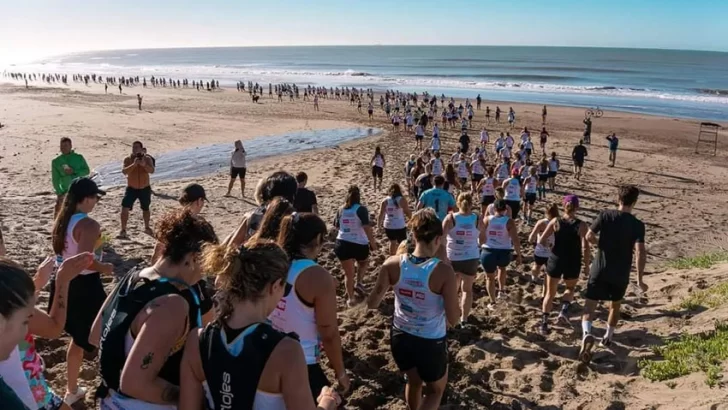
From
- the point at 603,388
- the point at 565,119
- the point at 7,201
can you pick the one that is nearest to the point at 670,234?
the point at 603,388

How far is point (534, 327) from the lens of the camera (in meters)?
6.51

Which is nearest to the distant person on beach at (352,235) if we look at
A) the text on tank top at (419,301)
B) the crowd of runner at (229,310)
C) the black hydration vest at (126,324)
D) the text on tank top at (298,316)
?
the crowd of runner at (229,310)

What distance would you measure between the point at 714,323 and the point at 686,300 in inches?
44.0

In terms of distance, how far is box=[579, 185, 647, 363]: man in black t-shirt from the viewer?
18.2 ft

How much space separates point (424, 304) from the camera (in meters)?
3.80

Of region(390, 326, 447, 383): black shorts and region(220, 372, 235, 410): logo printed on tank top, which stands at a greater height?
region(220, 372, 235, 410): logo printed on tank top

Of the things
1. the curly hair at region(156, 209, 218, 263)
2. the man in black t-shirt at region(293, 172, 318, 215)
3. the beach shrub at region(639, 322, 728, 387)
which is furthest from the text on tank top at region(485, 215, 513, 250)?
the curly hair at region(156, 209, 218, 263)

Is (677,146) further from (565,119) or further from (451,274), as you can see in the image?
(451,274)

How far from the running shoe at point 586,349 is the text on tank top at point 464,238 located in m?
1.56

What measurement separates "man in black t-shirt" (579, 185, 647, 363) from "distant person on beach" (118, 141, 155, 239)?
283 inches

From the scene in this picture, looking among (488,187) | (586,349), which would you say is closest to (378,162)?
(488,187)

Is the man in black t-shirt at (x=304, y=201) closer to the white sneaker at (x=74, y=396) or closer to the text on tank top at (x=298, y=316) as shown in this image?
the white sneaker at (x=74, y=396)

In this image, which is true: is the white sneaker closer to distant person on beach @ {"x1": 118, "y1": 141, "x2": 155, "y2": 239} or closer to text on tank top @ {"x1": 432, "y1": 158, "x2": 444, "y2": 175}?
distant person on beach @ {"x1": 118, "y1": 141, "x2": 155, "y2": 239}

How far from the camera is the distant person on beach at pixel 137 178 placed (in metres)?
9.25
